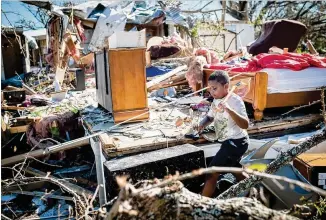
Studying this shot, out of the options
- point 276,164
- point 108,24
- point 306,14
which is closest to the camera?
point 276,164

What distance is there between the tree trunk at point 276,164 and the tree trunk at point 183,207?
1018 millimetres

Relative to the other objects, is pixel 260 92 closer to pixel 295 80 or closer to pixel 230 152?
pixel 295 80

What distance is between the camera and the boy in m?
3.36

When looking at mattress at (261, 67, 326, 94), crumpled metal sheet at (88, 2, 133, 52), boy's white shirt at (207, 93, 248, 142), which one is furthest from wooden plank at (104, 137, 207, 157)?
crumpled metal sheet at (88, 2, 133, 52)

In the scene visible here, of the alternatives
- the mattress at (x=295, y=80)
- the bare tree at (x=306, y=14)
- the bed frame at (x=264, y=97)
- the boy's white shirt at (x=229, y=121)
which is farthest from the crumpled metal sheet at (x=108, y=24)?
the boy's white shirt at (x=229, y=121)

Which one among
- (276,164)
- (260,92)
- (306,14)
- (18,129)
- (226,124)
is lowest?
(18,129)

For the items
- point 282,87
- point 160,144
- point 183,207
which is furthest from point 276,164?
point 282,87

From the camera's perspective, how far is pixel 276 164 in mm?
2756

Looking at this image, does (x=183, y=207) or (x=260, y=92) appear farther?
(x=260, y=92)

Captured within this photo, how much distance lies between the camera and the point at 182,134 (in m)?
4.52

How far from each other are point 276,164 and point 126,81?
2862 mm

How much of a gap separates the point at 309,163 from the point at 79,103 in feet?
18.5

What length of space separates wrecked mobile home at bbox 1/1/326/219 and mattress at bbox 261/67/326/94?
0.02 metres

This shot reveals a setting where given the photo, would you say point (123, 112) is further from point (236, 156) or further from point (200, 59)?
point (200, 59)
